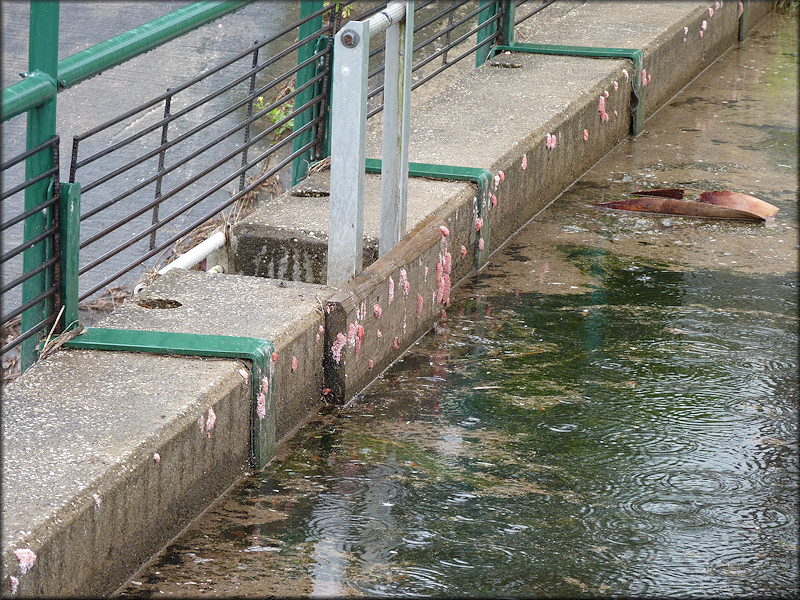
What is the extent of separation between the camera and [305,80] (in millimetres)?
4824

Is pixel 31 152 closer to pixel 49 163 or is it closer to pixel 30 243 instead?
pixel 49 163

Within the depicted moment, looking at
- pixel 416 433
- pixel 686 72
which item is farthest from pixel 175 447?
pixel 686 72

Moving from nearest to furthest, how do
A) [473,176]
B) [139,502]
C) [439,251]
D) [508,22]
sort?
[139,502] → [439,251] → [473,176] → [508,22]

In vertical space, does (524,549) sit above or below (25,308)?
below

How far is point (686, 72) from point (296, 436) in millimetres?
4589

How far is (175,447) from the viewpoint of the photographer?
2.92 m

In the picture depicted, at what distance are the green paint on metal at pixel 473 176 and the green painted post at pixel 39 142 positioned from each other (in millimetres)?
1640

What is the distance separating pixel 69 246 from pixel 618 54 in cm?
377

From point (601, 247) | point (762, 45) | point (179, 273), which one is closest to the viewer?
point (179, 273)

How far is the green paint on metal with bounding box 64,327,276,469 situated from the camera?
327 cm

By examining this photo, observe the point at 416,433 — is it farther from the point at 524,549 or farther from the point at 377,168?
the point at 377,168

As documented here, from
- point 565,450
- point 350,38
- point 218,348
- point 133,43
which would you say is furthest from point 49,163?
point 565,450

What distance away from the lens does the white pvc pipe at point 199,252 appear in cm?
407

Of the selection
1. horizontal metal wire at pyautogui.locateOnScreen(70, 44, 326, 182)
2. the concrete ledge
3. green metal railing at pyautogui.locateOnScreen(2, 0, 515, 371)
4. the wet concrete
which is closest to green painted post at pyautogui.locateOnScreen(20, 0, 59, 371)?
green metal railing at pyautogui.locateOnScreen(2, 0, 515, 371)
